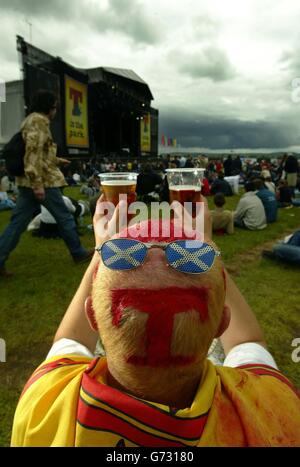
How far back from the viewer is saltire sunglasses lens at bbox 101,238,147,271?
695 mm

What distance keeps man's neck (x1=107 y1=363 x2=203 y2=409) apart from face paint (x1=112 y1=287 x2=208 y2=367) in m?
0.03

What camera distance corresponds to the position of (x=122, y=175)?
159 cm

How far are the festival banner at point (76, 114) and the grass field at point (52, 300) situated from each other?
15.6 meters

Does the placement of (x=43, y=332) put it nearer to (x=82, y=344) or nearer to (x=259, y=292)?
(x=82, y=344)

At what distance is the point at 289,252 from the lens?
4.57m

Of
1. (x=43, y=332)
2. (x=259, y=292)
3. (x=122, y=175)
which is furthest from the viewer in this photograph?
(x=259, y=292)

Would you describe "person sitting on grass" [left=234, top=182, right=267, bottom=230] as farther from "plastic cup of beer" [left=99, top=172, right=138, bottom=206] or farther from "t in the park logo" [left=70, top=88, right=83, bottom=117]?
"t in the park logo" [left=70, top=88, right=83, bottom=117]

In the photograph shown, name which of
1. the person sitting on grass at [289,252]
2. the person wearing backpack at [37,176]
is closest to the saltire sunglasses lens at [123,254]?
the person wearing backpack at [37,176]

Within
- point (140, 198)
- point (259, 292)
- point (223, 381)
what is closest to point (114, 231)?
point (223, 381)

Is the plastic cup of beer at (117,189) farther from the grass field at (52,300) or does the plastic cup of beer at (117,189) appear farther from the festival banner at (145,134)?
the festival banner at (145,134)

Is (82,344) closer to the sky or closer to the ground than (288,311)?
closer to the sky

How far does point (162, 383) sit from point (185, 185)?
1.05 metres

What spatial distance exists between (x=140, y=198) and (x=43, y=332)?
312 inches

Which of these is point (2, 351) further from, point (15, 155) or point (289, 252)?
point (289, 252)
